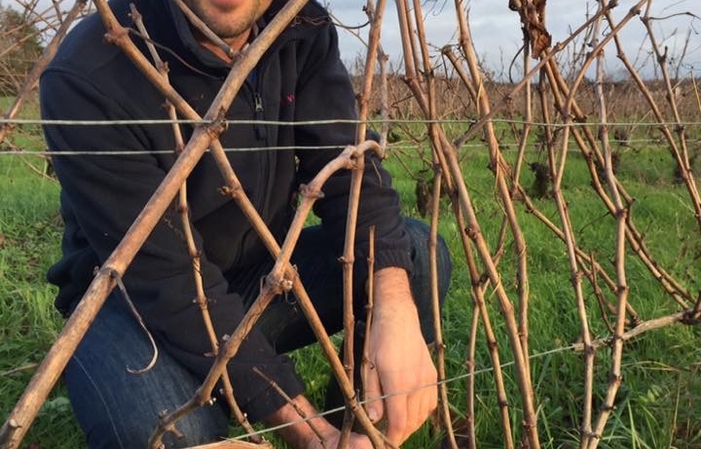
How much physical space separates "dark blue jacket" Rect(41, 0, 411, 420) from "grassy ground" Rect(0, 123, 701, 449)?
34cm

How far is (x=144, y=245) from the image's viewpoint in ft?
5.31

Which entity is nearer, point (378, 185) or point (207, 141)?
point (207, 141)

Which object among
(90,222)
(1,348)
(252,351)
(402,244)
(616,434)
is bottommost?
(616,434)

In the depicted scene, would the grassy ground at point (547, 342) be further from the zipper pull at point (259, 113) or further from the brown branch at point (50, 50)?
the zipper pull at point (259, 113)

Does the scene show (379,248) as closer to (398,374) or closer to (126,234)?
(398,374)

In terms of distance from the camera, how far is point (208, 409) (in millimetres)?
1679

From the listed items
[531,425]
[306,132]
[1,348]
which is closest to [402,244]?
[306,132]

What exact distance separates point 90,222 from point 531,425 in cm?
101

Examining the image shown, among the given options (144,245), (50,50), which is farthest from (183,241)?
(50,50)

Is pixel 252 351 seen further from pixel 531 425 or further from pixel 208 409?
pixel 531 425

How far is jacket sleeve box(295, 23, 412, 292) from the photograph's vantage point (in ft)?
6.15

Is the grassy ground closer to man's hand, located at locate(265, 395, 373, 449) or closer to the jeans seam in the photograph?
the jeans seam

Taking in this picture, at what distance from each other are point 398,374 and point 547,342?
138cm

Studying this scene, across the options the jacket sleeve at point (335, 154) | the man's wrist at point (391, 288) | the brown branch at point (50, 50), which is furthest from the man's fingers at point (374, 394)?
the brown branch at point (50, 50)
